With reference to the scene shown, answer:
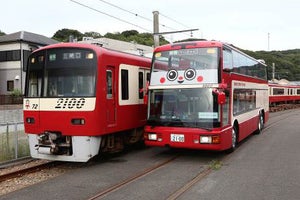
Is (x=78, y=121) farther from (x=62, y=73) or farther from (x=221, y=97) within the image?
(x=221, y=97)

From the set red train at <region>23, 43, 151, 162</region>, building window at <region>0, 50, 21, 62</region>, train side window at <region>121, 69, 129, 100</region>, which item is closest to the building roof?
building window at <region>0, 50, 21, 62</region>

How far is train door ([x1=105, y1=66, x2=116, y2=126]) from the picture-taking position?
1009 cm

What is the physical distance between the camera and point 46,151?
31.1 feet

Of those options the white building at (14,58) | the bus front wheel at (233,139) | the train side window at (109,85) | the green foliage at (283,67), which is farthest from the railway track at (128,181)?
the green foliage at (283,67)

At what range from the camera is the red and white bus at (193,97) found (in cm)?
1009

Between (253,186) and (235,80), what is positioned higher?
(235,80)

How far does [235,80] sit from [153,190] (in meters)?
5.98

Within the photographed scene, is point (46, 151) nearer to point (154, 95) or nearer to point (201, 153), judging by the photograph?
point (154, 95)

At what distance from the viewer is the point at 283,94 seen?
160 feet

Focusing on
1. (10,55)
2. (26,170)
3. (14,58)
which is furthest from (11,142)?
(10,55)

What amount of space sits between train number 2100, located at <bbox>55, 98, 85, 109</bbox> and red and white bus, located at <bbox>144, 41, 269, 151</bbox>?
7.34ft

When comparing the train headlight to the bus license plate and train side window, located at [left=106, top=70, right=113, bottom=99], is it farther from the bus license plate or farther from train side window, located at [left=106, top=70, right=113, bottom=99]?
the bus license plate

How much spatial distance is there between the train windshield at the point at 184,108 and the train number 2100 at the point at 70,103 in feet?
7.36

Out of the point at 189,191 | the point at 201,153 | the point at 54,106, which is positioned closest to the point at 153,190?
the point at 189,191
